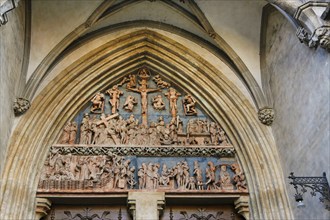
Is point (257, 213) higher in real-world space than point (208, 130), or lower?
lower

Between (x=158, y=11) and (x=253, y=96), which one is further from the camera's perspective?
(x=158, y=11)

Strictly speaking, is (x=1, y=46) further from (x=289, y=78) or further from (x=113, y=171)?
(x=289, y=78)

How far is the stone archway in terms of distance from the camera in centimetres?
723

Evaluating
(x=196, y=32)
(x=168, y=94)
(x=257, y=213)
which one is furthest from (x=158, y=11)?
(x=257, y=213)

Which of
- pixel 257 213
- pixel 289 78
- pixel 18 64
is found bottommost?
pixel 257 213

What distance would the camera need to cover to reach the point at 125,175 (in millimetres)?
7727

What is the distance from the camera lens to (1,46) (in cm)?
679

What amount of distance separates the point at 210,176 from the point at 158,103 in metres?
1.97

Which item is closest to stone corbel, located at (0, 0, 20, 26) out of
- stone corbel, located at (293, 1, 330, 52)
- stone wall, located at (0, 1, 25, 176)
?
stone wall, located at (0, 1, 25, 176)

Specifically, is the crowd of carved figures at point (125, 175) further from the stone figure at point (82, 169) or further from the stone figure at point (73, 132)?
the stone figure at point (73, 132)

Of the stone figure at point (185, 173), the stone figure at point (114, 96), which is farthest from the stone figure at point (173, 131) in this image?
the stone figure at point (114, 96)

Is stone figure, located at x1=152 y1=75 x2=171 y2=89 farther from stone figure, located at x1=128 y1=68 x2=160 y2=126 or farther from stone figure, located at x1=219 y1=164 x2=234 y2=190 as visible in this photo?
stone figure, located at x1=219 y1=164 x2=234 y2=190

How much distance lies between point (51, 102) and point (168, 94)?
2.44 m

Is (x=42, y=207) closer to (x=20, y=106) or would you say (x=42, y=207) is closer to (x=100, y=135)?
(x=100, y=135)
